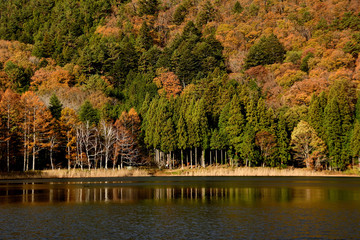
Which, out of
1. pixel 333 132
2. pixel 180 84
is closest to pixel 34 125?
pixel 333 132

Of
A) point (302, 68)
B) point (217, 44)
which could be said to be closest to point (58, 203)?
point (302, 68)

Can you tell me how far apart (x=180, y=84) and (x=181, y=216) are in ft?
337

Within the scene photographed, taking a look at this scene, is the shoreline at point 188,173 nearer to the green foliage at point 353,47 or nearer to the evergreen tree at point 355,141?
the evergreen tree at point 355,141

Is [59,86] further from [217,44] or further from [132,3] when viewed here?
[132,3]

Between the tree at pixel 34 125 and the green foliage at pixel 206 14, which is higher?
the green foliage at pixel 206 14

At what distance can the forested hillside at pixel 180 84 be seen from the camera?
71250 mm

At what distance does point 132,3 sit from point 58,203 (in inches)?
6371

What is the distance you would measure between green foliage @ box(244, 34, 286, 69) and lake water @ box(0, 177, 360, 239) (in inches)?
3487

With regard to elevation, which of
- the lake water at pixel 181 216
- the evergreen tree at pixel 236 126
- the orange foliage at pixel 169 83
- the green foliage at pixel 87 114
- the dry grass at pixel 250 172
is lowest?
the lake water at pixel 181 216

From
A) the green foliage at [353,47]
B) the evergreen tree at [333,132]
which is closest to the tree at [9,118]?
the evergreen tree at [333,132]

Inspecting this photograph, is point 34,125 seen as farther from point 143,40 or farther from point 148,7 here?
point 148,7

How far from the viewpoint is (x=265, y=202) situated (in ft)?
97.8

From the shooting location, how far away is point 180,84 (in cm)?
12569

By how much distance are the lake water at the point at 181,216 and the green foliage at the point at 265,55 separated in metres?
88.6
